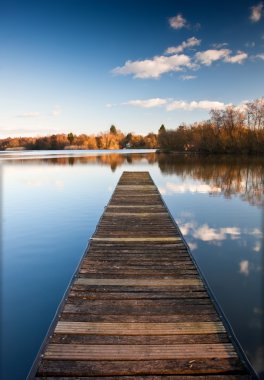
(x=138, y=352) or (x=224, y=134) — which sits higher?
(x=224, y=134)

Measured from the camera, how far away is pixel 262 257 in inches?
280

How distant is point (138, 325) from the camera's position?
351 cm

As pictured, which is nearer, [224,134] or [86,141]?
[224,134]

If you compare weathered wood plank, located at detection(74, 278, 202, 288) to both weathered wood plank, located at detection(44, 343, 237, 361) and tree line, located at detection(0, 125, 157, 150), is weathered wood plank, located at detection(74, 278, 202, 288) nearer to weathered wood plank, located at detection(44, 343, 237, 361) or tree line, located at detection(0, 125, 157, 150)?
weathered wood plank, located at detection(44, 343, 237, 361)

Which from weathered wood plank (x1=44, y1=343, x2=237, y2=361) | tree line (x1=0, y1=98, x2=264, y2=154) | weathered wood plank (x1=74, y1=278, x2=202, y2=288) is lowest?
weathered wood plank (x1=44, y1=343, x2=237, y2=361)

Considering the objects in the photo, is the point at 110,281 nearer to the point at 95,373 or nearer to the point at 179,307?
the point at 179,307

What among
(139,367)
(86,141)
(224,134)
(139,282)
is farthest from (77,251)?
(86,141)

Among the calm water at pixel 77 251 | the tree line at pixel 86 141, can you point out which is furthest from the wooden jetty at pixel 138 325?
the tree line at pixel 86 141

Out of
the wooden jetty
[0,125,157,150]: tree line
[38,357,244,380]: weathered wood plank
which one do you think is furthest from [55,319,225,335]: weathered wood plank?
[0,125,157,150]: tree line

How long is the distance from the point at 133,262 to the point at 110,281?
902 mm

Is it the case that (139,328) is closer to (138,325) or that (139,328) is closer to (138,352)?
(138,325)

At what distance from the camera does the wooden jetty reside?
2.86 m

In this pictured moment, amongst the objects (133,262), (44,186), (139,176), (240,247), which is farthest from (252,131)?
(133,262)

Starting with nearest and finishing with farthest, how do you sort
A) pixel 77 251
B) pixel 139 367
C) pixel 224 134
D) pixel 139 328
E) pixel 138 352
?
pixel 139 367, pixel 138 352, pixel 139 328, pixel 77 251, pixel 224 134
